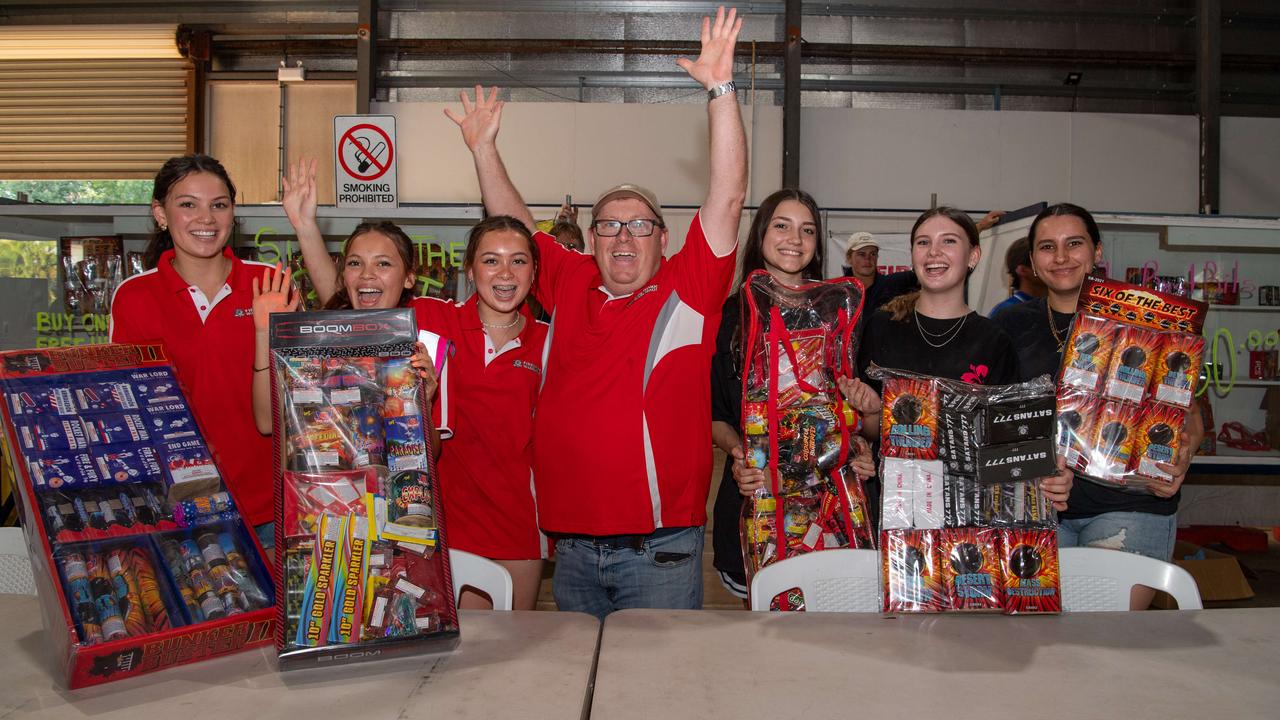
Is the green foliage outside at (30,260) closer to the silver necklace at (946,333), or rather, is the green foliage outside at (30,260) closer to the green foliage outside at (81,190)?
the green foliage outside at (81,190)

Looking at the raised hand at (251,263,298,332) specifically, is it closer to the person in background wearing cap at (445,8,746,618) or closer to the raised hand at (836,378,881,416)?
the person in background wearing cap at (445,8,746,618)

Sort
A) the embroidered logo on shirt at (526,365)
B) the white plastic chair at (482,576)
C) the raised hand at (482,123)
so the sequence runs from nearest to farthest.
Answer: the white plastic chair at (482,576)
the embroidered logo on shirt at (526,365)
the raised hand at (482,123)

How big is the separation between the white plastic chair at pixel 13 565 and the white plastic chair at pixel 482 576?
112cm

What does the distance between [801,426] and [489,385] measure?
2.76ft

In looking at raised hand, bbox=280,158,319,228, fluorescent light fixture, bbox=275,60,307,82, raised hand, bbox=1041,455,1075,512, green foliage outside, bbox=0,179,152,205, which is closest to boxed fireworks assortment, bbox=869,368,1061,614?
raised hand, bbox=1041,455,1075,512

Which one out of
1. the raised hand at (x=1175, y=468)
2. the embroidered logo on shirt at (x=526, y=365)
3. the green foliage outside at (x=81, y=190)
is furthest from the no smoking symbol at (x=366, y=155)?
the green foliage outside at (x=81, y=190)

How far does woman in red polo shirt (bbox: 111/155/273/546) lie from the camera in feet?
7.39

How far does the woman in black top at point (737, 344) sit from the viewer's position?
244 cm

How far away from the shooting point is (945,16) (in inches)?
355

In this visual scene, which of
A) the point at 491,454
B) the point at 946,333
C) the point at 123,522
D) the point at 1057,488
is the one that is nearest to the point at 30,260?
the point at 491,454

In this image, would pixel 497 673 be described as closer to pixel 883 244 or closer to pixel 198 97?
pixel 883 244

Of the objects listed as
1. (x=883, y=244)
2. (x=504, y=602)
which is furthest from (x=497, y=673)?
(x=883, y=244)

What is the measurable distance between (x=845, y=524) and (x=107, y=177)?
945cm

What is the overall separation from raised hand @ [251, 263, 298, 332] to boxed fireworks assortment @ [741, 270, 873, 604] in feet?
3.91
